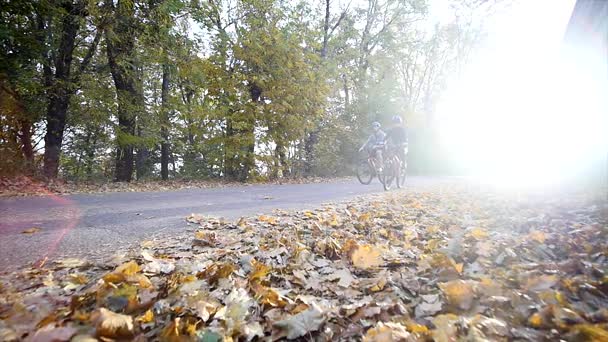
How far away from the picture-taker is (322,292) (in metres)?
1.50

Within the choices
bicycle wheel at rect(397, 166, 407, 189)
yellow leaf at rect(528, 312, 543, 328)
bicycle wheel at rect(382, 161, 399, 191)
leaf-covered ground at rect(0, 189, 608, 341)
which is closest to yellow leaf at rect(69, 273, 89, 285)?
leaf-covered ground at rect(0, 189, 608, 341)

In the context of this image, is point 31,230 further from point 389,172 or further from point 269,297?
point 389,172

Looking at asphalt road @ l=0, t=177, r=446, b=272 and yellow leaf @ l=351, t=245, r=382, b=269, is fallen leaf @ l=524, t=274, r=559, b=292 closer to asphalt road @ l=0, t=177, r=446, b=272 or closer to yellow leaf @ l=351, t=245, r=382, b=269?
yellow leaf @ l=351, t=245, r=382, b=269

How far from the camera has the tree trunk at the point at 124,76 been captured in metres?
8.60

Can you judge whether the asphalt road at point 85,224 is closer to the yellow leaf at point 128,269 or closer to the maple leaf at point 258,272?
the yellow leaf at point 128,269

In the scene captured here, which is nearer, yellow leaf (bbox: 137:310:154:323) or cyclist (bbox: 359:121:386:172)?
yellow leaf (bbox: 137:310:154:323)

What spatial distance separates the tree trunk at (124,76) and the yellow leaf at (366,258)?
30.8ft

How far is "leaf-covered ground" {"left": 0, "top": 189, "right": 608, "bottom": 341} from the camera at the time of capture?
1.07 meters

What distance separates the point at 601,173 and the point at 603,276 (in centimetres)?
948

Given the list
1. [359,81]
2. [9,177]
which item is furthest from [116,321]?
[359,81]

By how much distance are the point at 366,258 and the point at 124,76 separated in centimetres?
1066

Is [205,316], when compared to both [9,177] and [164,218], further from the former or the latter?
[9,177]

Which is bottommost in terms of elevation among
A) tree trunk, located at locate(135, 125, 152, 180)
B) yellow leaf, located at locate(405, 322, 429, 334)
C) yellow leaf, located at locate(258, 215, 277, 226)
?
yellow leaf, located at locate(405, 322, 429, 334)

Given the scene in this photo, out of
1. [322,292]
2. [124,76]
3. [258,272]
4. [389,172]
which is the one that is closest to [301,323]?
[322,292]
